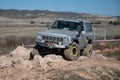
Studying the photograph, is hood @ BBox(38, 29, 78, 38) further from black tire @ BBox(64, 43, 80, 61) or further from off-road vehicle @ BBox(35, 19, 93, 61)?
black tire @ BBox(64, 43, 80, 61)

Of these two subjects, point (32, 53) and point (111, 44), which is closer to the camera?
point (32, 53)

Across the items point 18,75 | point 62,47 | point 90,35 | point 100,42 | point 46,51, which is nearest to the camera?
point 18,75

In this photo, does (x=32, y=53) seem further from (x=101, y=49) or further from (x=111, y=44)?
(x=111, y=44)

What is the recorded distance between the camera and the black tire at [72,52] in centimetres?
1599

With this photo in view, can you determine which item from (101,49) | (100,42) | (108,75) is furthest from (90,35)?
(100,42)

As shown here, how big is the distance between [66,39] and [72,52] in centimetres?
77

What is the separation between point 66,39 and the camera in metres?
16.0

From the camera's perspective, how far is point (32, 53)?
16.8m

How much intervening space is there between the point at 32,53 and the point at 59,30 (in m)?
1.85

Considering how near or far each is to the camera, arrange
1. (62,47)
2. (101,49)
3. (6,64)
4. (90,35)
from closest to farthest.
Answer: (6,64) < (62,47) < (90,35) < (101,49)

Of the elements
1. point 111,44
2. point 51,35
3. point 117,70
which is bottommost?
point 111,44

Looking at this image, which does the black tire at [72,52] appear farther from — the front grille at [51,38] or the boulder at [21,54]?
the boulder at [21,54]

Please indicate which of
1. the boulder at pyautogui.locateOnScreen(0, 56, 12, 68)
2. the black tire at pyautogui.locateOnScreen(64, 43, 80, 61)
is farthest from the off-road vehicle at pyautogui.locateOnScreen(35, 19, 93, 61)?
the boulder at pyautogui.locateOnScreen(0, 56, 12, 68)

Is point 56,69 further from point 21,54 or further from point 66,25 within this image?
point 66,25
